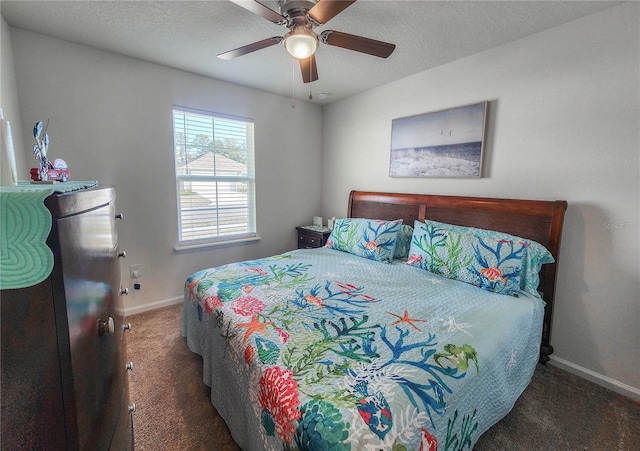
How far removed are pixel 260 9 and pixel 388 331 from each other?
179 cm

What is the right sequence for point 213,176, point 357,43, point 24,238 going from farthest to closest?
point 213,176, point 357,43, point 24,238

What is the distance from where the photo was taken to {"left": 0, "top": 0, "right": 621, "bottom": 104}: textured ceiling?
1811 millimetres

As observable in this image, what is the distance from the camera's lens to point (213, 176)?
3.20 metres

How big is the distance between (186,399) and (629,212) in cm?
310

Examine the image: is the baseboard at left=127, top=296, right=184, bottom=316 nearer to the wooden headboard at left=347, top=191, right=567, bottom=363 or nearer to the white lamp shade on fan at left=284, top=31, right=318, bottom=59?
the wooden headboard at left=347, top=191, right=567, bottom=363

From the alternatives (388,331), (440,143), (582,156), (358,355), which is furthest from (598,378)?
(440,143)

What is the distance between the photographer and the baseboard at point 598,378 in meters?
1.84

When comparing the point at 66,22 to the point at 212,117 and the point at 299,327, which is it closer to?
the point at 212,117

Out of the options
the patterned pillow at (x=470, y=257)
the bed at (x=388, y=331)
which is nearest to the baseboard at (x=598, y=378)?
the bed at (x=388, y=331)

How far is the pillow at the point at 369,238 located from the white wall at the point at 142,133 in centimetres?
125

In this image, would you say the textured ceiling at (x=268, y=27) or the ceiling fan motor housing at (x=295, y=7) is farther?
the textured ceiling at (x=268, y=27)

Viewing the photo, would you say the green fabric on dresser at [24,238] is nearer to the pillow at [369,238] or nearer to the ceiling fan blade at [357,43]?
the ceiling fan blade at [357,43]

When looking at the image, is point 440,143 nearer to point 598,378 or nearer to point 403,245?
point 403,245

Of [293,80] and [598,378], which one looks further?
[293,80]
